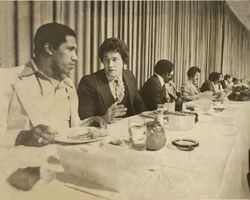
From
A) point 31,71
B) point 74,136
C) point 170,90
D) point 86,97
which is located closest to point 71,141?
point 74,136

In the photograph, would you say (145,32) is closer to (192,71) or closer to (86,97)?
(192,71)

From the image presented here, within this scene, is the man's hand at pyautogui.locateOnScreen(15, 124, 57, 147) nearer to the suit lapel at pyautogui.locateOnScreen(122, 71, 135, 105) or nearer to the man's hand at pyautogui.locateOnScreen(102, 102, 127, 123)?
the man's hand at pyautogui.locateOnScreen(102, 102, 127, 123)

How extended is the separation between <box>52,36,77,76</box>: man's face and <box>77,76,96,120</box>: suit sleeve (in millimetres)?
214

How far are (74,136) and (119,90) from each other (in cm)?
66

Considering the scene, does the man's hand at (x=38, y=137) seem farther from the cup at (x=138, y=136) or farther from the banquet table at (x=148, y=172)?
the cup at (x=138, y=136)

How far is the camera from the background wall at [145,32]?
3.63ft

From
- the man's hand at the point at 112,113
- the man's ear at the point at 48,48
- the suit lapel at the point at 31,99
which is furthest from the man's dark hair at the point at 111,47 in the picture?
the suit lapel at the point at 31,99

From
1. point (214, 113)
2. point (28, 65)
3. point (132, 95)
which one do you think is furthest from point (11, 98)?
point (214, 113)

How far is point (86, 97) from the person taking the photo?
1.35 m

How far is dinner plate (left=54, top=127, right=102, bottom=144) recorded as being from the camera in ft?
2.74

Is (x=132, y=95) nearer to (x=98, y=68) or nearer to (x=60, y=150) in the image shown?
(x=98, y=68)

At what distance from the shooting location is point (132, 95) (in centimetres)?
162

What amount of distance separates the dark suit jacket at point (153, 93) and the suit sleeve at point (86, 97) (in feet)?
1.53

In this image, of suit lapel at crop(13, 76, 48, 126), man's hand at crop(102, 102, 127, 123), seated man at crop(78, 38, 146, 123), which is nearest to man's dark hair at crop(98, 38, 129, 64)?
seated man at crop(78, 38, 146, 123)
